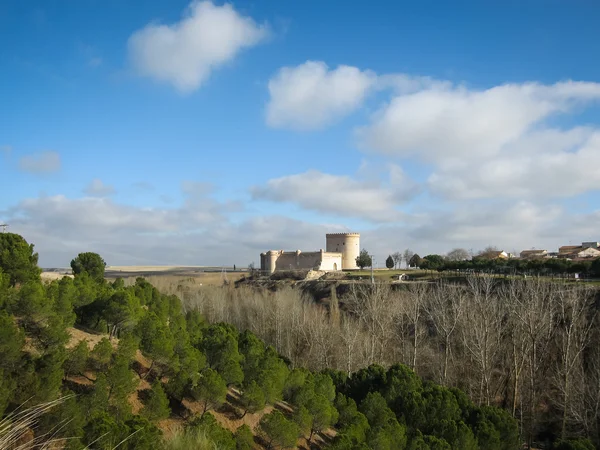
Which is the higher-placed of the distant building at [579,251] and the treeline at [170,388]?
the distant building at [579,251]

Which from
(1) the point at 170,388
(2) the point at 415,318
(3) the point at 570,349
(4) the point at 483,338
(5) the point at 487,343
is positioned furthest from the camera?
(2) the point at 415,318

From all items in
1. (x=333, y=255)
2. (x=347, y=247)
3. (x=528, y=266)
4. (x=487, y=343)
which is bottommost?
(x=487, y=343)

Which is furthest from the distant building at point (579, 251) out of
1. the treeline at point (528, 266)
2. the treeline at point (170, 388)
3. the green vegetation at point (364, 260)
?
the treeline at point (170, 388)

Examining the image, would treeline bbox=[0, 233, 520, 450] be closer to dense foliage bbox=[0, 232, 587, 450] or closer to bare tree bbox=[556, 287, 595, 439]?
dense foliage bbox=[0, 232, 587, 450]

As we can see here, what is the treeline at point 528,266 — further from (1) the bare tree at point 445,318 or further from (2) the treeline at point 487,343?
(1) the bare tree at point 445,318

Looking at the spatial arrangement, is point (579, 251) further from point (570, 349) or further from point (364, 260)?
point (570, 349)

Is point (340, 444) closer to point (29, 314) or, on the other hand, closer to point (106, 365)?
point (106, 365)

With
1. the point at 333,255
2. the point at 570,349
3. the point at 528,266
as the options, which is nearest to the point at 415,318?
the point at 570,349
